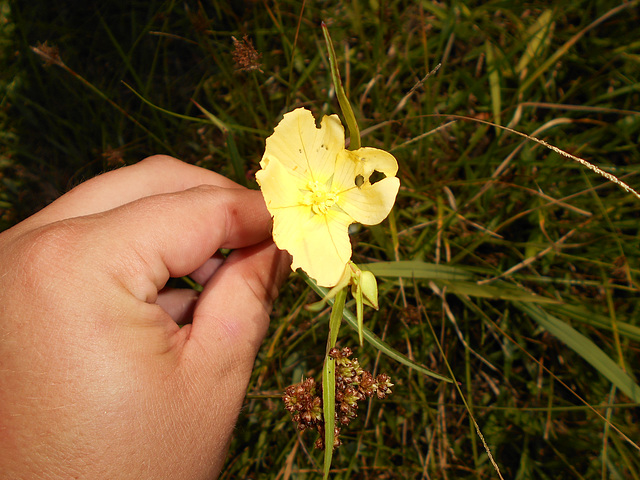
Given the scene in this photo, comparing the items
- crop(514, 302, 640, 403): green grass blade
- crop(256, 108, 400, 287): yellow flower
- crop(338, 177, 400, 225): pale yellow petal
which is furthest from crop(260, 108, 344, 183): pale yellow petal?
crop(514, 302, 640, 403): green grass blade

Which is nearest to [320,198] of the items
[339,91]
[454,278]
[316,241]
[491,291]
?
[316,241]

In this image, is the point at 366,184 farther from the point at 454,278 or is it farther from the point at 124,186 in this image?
the point at 124,186

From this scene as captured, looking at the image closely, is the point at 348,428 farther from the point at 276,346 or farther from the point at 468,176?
the point at 468,176

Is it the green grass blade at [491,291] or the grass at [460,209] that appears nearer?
the green grass blade at [491,291]

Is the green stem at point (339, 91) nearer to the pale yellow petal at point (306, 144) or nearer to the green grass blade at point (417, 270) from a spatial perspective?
the pale yellow petal at point (306, 144)

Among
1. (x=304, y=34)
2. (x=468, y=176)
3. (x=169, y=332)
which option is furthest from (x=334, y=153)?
(x=304, y=34)

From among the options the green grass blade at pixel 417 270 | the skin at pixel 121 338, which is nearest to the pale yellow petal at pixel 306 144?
the skin at pixel 121 338

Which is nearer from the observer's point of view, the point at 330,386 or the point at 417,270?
the point at 330,386

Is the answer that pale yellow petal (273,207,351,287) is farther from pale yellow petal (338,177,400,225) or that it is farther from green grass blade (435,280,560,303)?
green grass blade (435,280,560,303)
